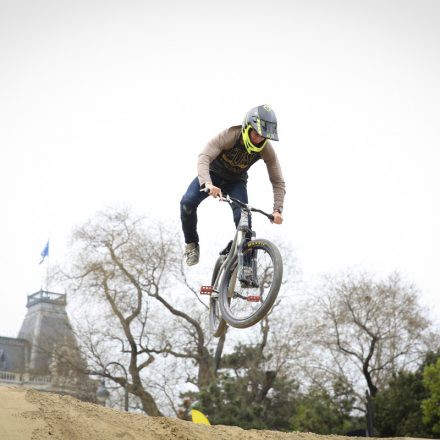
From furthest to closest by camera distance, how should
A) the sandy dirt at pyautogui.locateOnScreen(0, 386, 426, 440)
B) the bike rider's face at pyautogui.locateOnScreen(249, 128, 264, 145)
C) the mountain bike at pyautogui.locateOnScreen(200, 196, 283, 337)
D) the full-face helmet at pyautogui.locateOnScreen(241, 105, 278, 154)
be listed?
the bike rider's face at pyautogui.locateOnScreen(249, 128, 264, 145) < the full-face helmet at pyautogui.locateOnScreen(241, 105, 278, 154) < the mountain bike at pyautogui.locateOnScreen(200, 196, 283, 337) < the sandy dirt at pyautogui.locateOnScreen(0, 386, 426, 440)

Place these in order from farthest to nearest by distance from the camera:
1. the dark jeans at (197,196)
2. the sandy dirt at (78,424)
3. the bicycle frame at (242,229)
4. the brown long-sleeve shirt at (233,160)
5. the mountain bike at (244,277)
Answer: the dark jeans at (197,196)
the brown long-sleeve shirt at (233,160)
the bicycle frame at (242,229)
the mountain bike at (244,277)
the sandy dirt at (78,424)

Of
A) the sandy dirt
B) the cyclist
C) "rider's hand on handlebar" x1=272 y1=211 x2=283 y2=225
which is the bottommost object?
the sandy dirt

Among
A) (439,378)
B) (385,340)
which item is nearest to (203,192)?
(439,378)

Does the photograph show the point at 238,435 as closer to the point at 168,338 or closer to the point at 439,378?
the point at 439,378

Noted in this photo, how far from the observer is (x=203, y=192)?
9.63 m

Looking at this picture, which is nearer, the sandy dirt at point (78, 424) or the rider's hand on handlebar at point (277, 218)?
the sandy dirt at point (78, 424)

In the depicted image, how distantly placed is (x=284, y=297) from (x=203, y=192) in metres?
24.0

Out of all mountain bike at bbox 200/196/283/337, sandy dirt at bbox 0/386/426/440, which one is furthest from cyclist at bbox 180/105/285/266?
sandy dirt at bbox 0/386/426/440

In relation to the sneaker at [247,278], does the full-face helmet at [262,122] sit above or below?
above

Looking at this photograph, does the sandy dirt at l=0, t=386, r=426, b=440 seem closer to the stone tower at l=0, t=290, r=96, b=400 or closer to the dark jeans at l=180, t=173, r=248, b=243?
the dark jeans at l=180, t=173, r=248, b=243

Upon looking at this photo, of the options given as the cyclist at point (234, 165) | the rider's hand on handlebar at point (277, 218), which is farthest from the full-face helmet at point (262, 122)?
the rider's hand on handlebar at point (277, 218)

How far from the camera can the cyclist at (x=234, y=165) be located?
8766 millimetres

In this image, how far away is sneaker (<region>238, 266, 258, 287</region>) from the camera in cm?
888

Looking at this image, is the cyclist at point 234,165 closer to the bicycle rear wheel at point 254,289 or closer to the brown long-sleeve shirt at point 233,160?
the brown long-sleeve shirt at point 233,160
